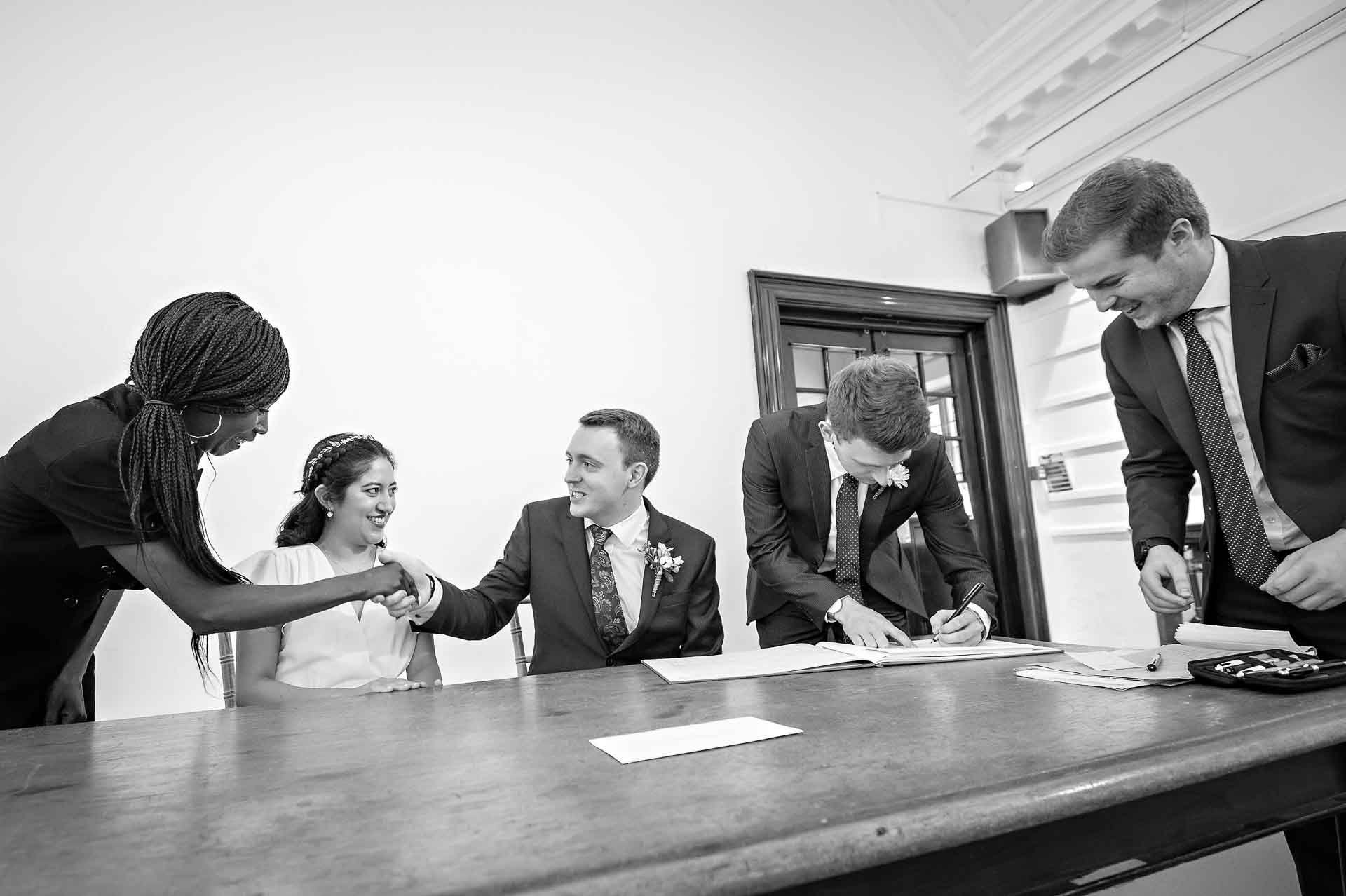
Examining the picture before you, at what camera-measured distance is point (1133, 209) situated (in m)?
1.58

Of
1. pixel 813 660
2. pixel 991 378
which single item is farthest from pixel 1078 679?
pixel 991 378

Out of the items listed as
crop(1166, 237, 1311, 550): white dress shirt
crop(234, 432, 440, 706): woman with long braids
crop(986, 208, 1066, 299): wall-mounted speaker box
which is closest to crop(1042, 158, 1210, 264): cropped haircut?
crop(1166, 237, 1311, 550): white dress shirt

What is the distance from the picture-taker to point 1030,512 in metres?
4.46

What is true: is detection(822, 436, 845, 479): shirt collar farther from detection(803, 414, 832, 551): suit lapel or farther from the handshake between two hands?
the handshake between two hands

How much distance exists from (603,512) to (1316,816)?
1.80 metres

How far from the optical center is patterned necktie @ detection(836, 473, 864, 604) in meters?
2.34

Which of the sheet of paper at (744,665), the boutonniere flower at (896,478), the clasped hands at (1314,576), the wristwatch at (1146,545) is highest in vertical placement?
the boutonniere flower at (896,478)

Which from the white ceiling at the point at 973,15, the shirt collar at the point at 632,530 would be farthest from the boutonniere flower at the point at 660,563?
the white ceiling at the point at 973,15

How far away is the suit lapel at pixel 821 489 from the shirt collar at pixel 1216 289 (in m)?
1.01

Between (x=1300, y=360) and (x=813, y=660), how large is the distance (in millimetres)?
1084

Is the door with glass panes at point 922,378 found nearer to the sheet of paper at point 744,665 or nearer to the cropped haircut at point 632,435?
the cropped haircut at point 632,435

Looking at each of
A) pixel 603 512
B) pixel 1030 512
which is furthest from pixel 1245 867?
pixel 1030 512

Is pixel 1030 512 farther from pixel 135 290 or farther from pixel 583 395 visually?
pixel 135 290

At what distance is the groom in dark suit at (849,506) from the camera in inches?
85.2
